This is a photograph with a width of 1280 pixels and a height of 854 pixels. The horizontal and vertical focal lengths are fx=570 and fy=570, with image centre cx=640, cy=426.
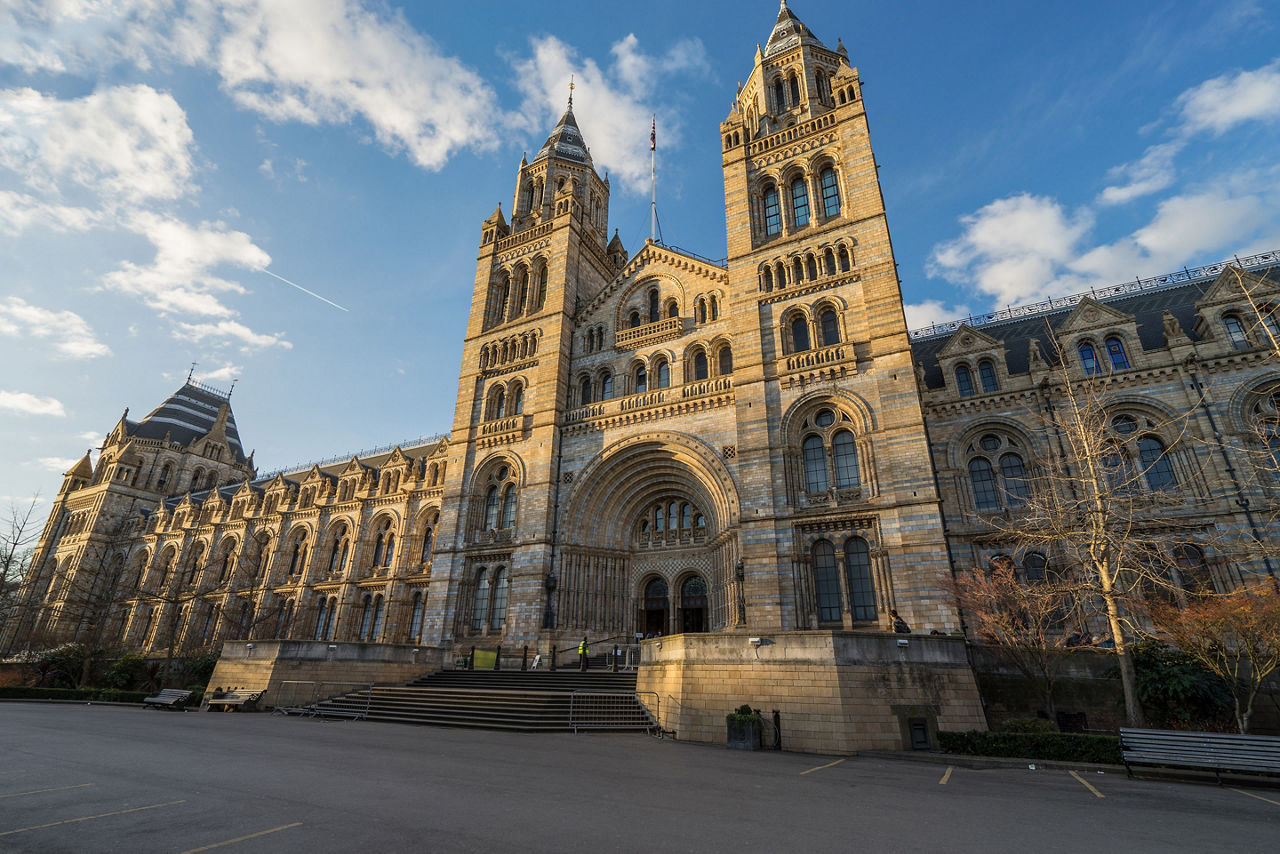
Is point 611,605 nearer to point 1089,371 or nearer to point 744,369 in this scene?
point 744,369

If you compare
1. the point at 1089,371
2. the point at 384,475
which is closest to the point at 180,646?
the point at 384,475

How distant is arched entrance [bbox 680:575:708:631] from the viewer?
25.8 meters

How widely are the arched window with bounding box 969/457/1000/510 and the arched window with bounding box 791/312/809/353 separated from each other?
877 cm

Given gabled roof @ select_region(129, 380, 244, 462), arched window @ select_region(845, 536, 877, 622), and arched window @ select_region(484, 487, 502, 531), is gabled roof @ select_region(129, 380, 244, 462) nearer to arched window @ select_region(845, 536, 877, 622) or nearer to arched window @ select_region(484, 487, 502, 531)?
arched window @ select_region(484, 487, 502, 531)

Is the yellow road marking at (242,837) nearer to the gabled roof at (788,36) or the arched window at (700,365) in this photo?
the arched window at (700,365)

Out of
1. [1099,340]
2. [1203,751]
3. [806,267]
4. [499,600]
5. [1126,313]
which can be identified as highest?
[806,267]

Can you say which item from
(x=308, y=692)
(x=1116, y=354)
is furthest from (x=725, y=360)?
(x=308, y=692)

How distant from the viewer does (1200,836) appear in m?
6.73

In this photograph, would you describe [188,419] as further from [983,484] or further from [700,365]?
[983,484]

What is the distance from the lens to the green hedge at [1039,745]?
40.1ft

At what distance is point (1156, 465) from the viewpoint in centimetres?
2211

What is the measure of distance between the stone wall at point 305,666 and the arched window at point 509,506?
23.9ft

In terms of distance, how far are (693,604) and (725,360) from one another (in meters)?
11.4

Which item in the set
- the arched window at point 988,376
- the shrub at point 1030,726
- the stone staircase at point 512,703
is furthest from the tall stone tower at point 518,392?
the arched window at point 988,376
